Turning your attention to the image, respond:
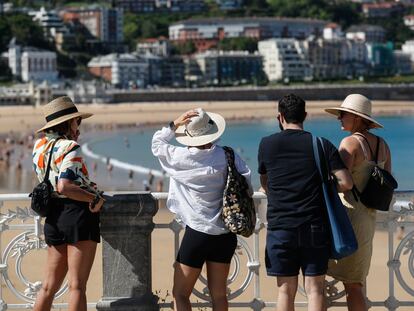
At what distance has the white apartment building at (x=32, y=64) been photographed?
354 ft

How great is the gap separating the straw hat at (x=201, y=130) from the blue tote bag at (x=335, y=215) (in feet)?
1.57

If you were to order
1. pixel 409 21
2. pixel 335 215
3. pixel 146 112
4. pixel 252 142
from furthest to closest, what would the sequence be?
1. pixel 409 21
2. pixel 146 112
3. pixel 252 142
4. pixel 335 215

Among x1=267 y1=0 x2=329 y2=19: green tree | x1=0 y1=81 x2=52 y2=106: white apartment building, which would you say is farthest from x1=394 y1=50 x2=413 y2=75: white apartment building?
x1=0 y1=81 x2=52 y2=106: white apartment building

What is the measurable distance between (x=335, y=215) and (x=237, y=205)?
1.54 ft

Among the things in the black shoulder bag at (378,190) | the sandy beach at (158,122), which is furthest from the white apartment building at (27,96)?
the black shoulder bag at (378,190)

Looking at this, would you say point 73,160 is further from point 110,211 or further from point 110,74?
point 110,74

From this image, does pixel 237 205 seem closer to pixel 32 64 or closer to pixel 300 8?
pixel 32 64

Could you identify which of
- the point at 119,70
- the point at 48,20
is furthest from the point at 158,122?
the point at 48,20

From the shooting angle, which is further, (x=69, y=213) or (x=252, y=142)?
(x=252, y=142)

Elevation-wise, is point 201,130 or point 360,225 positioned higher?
point 201,130

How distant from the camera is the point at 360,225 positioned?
17.4 ft

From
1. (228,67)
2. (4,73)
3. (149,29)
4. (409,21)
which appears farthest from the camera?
(409,21)

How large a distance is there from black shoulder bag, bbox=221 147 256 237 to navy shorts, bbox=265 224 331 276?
12cm

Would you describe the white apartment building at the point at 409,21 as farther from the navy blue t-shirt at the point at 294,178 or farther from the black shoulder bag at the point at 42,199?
the black shoulder bag at the point at 42,199
